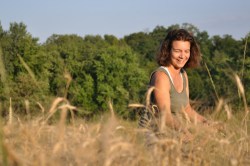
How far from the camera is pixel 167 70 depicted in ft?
15.1

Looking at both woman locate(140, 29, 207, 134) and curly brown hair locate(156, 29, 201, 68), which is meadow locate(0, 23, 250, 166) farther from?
curly brown hair locate(156, 29, 201, 68)

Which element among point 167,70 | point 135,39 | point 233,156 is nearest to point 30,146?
point 233,156

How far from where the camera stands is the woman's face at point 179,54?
4773 mm

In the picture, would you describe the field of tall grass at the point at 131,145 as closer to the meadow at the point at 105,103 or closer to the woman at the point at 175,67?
the meadow at the point at 105,103

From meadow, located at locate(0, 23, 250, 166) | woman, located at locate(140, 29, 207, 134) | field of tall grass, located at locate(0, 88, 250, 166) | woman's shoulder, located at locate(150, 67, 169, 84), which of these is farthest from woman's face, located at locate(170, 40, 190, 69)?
field of tall grass, located at locate(0, 88, 250, 166)

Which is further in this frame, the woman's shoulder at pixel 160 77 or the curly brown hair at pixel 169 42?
the curly brown hair at pixel 169 42

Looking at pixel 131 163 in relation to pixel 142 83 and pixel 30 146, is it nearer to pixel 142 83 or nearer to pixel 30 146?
pixel 30 146

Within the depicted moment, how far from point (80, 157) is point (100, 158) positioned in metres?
0.08

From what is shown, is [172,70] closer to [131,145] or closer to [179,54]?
[179,54]

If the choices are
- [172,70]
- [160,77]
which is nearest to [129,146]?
[160,77]

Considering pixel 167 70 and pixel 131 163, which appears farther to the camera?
pixel 167 70

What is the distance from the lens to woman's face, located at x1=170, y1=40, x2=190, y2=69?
4.77 metres

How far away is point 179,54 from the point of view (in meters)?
4.82

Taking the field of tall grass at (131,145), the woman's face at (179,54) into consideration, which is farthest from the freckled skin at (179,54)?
the field of tall grass at (131,145)
